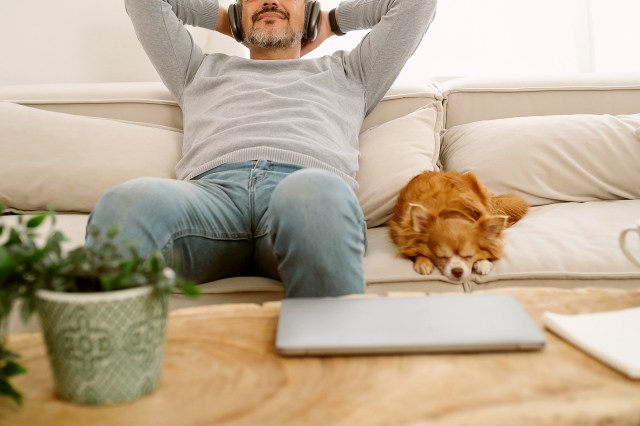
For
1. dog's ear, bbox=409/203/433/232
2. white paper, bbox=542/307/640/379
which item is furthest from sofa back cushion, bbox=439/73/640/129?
white paper, bbox=542/307/640/379

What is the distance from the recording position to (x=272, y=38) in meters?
2.10

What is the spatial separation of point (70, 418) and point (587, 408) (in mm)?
566

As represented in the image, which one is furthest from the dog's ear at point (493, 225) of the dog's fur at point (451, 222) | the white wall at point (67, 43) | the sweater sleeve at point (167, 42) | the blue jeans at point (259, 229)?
the white wall at point (67, 43)

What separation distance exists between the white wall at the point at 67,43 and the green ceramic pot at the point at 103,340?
7.36 feet

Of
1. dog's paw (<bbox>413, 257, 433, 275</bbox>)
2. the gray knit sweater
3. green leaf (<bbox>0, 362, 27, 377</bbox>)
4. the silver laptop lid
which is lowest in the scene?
dog's paw (<bbox>413, 257, 433, 275</bbox>)

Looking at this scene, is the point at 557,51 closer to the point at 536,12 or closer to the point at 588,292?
the point at 536,12

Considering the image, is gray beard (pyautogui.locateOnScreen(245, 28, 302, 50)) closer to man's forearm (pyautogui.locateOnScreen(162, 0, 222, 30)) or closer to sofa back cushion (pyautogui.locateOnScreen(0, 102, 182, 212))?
man's forearm (pyautogui.locateOnScreen(162, 0, 222, 30))

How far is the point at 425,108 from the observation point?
2.16 meters

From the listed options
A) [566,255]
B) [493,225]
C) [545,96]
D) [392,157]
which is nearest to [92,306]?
[566,255]

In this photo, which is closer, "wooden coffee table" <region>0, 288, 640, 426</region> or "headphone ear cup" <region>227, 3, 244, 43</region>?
"wooden coffee table" <region>0, 288, 640, 426</region>

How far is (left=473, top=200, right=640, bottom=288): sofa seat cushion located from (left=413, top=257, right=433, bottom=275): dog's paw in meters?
0.12

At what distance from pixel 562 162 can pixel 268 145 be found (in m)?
1.01

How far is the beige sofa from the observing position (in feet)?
5.67

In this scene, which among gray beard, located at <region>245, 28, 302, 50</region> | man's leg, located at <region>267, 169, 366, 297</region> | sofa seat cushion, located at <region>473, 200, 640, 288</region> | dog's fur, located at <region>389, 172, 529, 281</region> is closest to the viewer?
man's leg, located at <region>267, 169, 366, 297</region>
